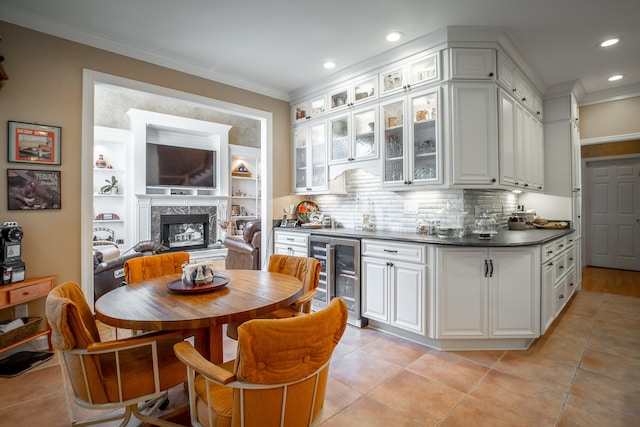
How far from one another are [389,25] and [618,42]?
2383 millimetres

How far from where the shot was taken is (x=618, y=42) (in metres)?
3.21

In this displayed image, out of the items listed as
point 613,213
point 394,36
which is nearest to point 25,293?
point 394,36

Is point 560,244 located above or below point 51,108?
below

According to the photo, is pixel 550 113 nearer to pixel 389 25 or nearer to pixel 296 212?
pixel 389 25

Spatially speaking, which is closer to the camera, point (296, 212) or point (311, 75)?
point (311, 75)

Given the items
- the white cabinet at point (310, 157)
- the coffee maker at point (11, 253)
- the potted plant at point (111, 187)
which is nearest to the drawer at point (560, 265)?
the white cabinet at point (310, 157)

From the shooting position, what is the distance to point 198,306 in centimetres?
160

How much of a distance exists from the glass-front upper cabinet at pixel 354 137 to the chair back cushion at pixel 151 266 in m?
2.23

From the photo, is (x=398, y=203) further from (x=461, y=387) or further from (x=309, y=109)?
(x=461, y=387)

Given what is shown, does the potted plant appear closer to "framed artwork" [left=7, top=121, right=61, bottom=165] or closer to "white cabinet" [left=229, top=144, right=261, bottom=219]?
"white cabinet" [left=229, top=144, right=261, bottom=219]

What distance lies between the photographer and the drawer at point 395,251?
112 inches

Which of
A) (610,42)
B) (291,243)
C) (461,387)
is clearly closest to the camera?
(461,387)

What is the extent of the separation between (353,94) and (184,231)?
5184 millimetres

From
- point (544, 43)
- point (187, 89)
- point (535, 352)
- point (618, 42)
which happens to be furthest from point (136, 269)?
point (618, 42)
